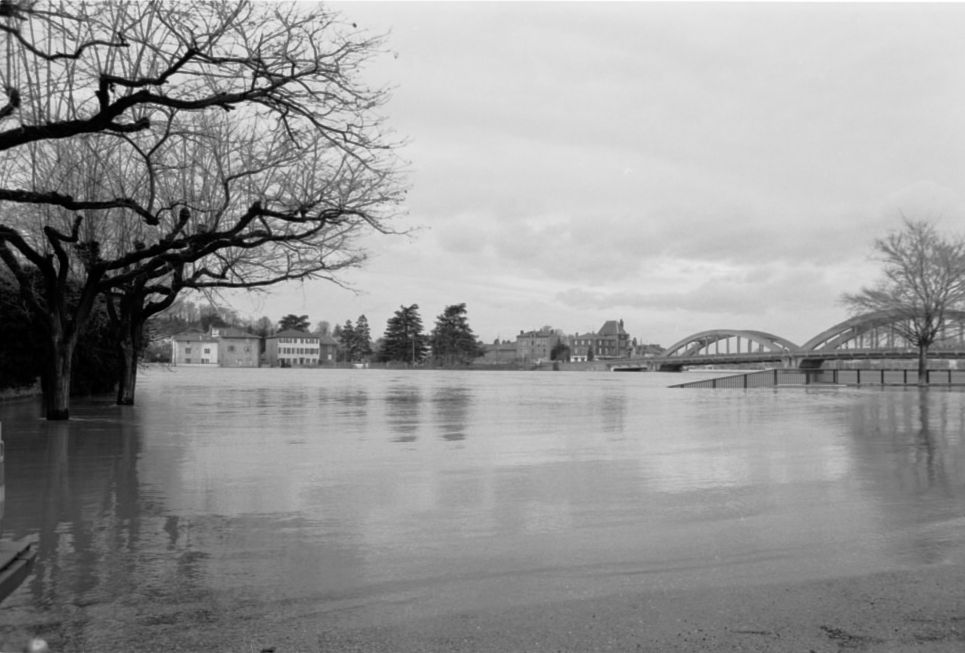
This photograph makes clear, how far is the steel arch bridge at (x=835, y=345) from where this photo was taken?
163ft

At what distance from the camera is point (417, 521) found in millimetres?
7434

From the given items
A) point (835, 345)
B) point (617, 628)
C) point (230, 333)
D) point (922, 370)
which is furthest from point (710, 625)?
point (230, 333)

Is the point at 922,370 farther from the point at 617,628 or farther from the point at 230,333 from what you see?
the point at 230,333

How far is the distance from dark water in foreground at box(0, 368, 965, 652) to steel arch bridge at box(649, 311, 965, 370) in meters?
38.7

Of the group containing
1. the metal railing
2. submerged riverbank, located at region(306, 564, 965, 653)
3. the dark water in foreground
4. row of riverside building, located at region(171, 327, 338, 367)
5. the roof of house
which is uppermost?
the roof of house

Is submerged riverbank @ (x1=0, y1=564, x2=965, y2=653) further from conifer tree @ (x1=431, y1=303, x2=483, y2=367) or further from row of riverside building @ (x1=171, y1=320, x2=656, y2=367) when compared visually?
row of riverside building @ (x1=171, y1=320, x2=656, y2=367)

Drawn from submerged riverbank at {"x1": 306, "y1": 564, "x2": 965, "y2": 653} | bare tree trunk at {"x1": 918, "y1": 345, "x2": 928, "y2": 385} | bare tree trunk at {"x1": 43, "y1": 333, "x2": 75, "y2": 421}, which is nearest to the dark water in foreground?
submerged riverbank at {"x1": 306, "y1": 564, "x2": 965, "y2": 653}

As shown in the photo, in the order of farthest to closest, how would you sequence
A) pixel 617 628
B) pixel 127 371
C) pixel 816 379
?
pixel 816 379, pixel 127 371, pixel 617 628

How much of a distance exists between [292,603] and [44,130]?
983 cm

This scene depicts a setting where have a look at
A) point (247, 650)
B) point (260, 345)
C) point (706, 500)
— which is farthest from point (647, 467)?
point (260, 345)

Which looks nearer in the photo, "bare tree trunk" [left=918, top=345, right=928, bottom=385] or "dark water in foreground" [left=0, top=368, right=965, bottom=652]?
"dark water in foreground" [left=0, top=368, right=965, bottom=652]

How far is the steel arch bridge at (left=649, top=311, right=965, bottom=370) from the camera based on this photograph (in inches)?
1957

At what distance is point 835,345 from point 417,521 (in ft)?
315

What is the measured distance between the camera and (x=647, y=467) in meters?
11.1
